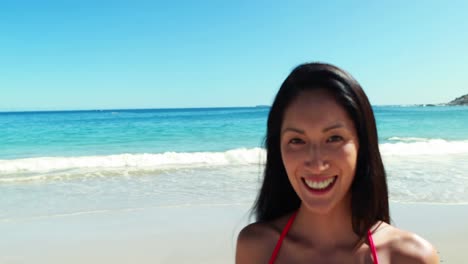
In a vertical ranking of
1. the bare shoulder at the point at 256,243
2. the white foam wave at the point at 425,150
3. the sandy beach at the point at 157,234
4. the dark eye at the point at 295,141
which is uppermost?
the dark eye at the point at 295,141

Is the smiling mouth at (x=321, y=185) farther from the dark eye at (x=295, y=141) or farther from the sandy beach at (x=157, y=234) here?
the sandy beach at (x=157, y=234)

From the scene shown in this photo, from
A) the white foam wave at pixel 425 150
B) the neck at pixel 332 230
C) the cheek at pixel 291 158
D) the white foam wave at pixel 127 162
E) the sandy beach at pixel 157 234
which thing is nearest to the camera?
the cheek at pixel 291 158

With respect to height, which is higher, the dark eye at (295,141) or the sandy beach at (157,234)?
the dark eye at (295,141)

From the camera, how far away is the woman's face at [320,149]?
1499 millimetres

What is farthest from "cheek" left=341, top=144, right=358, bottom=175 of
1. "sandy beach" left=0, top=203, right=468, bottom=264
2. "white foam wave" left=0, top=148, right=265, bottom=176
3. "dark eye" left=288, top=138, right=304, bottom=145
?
"white foam wave" left=0, top=148, right=265, bottom=176

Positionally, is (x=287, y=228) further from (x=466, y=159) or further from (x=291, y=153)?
(x=466, y=159)

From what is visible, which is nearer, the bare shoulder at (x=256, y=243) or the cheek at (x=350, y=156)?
the cheek at (x=350, y=156)

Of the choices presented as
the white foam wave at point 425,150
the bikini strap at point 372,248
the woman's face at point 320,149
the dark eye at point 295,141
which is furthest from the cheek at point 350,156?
the white foam wave at point 425,150

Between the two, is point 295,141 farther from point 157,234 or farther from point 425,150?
point 425,150

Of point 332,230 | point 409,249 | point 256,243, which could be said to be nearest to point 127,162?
point 256,243

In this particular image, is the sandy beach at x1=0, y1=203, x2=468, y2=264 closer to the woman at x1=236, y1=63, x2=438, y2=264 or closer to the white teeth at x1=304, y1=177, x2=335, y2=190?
the woman at x1=236, y1=63, x2=438, y2=264

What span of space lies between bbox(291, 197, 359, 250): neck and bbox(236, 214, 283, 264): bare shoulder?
119 millimetres

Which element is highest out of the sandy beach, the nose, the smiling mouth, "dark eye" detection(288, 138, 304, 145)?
"dark eye" detection(288, 138, 304, 145)

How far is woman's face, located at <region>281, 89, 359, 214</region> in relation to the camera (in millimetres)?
1499
